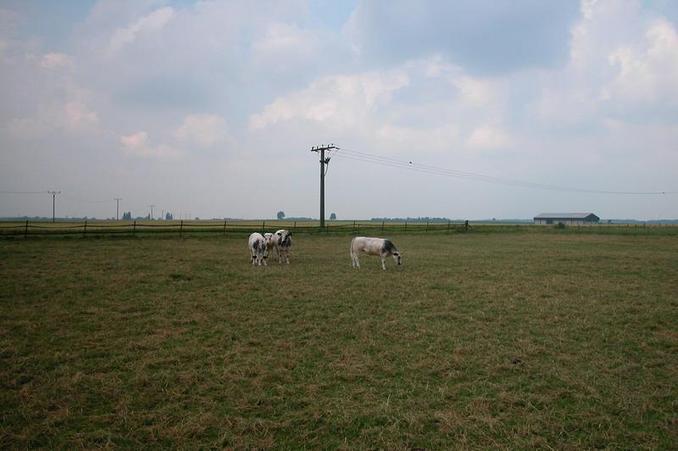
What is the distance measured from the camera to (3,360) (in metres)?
6.44

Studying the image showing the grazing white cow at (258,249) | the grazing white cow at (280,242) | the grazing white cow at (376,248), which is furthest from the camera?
the grazing white cow at (280,242)

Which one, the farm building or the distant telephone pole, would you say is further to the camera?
the farm building

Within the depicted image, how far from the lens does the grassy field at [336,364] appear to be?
4.65 metres

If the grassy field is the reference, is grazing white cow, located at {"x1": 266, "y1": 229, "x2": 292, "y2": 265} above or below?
above

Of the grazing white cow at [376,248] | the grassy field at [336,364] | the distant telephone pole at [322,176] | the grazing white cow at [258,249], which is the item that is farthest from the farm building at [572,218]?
the grassy field at [336,364]

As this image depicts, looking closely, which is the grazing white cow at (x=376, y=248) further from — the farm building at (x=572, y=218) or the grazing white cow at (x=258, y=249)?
the farm building at (x=572, y=218)

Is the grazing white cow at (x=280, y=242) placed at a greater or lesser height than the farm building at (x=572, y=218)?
lesser

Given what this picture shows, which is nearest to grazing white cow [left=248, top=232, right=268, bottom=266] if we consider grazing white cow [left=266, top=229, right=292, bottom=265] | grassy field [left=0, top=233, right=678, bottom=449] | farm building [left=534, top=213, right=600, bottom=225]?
grazing white cow [left=266, top=229, right=292, bottom=265]

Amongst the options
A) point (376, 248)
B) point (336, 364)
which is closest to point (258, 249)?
point (376, 248)

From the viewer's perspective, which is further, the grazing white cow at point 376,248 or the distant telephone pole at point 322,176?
the distant telephone pole at point 322,176

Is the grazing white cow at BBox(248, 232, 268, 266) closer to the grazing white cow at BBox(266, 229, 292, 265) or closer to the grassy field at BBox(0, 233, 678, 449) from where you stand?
the grazing white cow at BBox(266, 229, 292, 265)

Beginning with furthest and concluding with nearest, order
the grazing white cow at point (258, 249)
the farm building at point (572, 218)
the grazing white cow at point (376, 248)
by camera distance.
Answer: the farm building at point (572, 218)
the grazing white cow at point (258, 249)
the grazing white cow at point (376, 248)

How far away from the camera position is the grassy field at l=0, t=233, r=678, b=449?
15.3 ft

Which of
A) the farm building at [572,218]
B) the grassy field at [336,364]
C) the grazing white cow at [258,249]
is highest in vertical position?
the farm building at [572,218]
